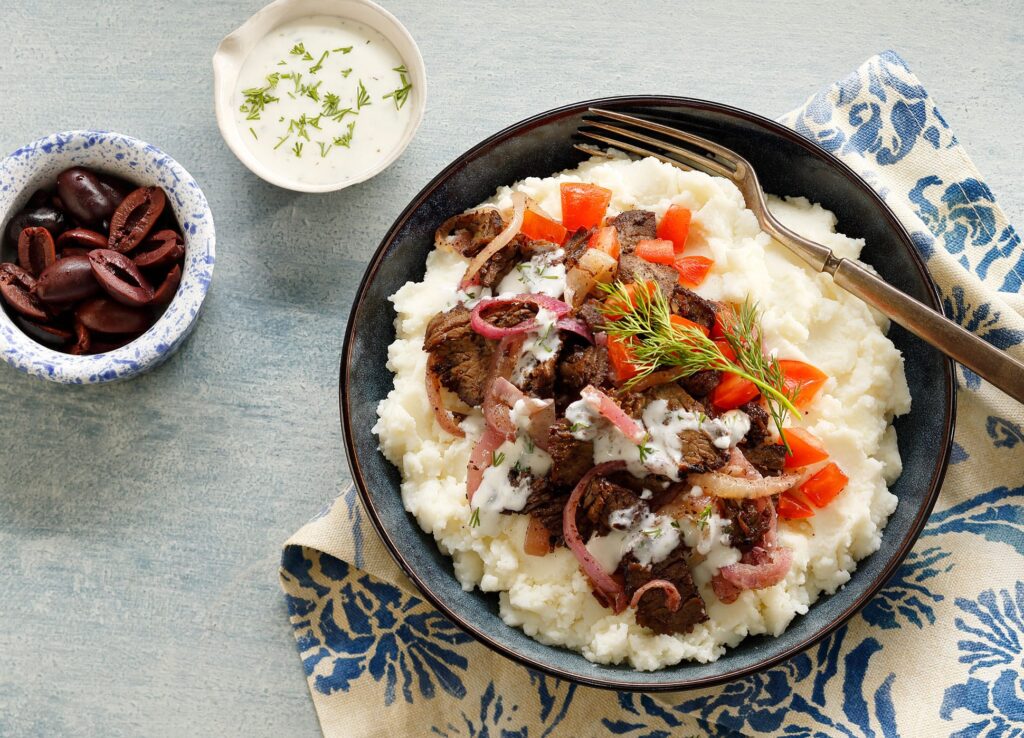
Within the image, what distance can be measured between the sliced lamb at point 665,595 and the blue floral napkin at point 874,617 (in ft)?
2.61

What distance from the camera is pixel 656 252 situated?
4551 mm

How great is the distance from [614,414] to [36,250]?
3328 millimetres

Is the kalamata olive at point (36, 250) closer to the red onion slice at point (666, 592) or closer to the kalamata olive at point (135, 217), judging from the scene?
the kalamata olive at point (135, 217)

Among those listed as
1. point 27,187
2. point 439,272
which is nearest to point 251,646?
point 439,272

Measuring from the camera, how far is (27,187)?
17.1ft

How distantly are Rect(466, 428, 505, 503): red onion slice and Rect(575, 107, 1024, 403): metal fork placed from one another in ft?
5.55

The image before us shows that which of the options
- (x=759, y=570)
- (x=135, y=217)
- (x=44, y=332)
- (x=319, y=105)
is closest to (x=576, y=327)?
(x=759, y=570)

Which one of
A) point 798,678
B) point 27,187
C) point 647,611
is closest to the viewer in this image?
point 647,611

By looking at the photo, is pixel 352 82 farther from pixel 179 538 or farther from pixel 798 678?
pixel 798 678

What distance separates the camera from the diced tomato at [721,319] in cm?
443

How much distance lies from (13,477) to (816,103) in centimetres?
514

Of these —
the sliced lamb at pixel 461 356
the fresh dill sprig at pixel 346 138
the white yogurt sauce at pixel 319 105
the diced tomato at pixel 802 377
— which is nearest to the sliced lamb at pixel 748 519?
the diced tomato at pixel 802 377

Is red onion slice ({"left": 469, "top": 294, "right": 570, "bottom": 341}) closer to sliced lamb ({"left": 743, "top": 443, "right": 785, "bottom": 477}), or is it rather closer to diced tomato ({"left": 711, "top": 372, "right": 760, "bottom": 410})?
diced tomato ({"left": 711, "top": 372, "right": 760, "bottom": 410})

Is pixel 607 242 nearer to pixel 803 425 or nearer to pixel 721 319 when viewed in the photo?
pixel 721 319
